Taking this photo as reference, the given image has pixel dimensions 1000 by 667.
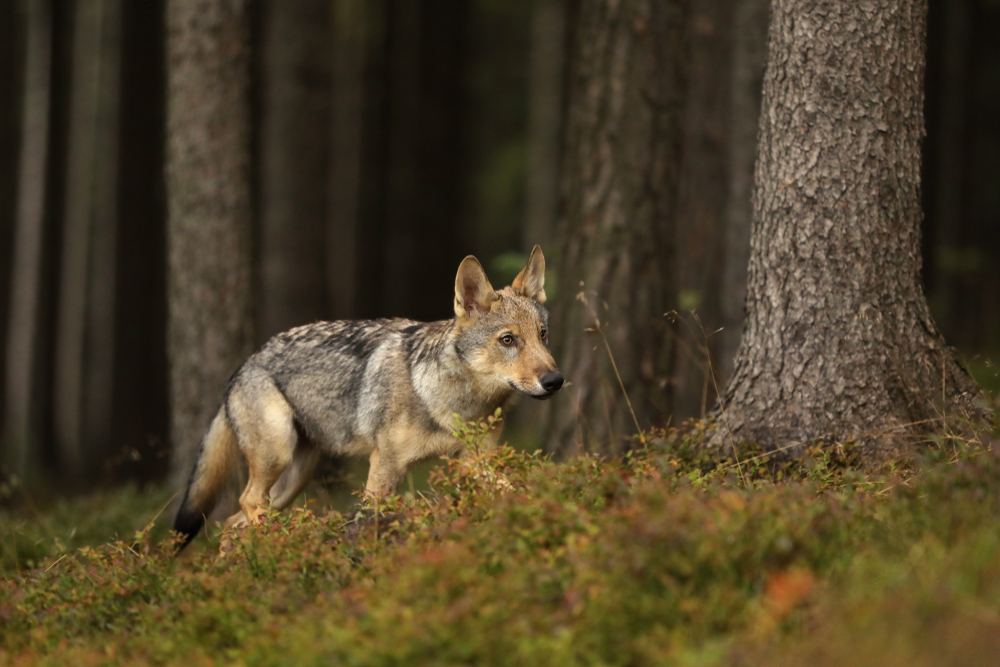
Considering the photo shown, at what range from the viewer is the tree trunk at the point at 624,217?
872 centimetres

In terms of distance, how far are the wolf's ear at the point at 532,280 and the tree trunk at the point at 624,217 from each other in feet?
5.99

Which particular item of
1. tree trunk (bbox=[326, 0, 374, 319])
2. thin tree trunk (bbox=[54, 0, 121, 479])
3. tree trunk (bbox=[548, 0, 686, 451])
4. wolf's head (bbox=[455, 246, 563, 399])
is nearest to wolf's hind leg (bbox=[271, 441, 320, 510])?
wolf's head (bbox=[455, 246, 563, 399])

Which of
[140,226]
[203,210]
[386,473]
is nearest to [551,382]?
[386,473]

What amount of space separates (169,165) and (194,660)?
6827 mm

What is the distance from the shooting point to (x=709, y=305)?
13.6 metres

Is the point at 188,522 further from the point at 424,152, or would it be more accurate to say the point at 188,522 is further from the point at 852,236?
the point at 424,152

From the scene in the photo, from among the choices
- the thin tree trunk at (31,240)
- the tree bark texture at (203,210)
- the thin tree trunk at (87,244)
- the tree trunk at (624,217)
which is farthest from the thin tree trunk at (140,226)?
the tree trunk at (624,217)

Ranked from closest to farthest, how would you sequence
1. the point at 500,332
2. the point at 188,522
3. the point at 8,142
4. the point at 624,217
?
the point at 500,332
the point at 188,522
the point at 624,217
the point at 8,142

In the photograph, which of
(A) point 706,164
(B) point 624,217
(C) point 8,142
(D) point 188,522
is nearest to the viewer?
(D) point 188,522

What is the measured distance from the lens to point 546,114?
69.9ft

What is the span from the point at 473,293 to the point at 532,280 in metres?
0.53

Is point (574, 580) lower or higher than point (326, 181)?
lower

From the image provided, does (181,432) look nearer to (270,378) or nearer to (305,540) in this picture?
(270,378)

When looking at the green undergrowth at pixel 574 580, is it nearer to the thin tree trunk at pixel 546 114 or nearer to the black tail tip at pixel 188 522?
the black tail tip at pixel 188 522
